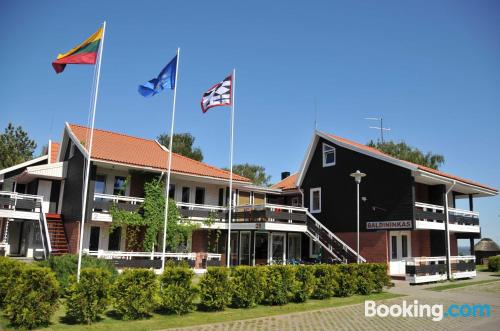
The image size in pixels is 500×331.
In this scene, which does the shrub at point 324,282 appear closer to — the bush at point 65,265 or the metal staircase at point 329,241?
the bush at point 65,265

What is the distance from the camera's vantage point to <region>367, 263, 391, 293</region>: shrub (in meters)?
18.1

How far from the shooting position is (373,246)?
→ 25438 millimetres

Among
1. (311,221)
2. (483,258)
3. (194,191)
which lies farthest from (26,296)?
(483,258)

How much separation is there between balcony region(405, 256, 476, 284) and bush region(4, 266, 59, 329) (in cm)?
1807

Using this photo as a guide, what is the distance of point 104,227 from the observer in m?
24.3

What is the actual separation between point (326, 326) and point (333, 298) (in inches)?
195

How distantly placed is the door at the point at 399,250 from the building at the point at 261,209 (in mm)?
65

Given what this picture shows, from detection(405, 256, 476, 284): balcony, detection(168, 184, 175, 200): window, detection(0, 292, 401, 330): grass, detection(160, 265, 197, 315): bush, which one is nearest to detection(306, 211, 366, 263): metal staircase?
detection(405, 256, 476, 284): balcony

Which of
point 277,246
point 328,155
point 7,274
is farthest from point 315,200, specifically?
point 7,274

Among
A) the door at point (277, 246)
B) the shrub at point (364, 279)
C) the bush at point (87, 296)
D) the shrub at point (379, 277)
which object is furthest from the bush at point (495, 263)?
the bush at point (87, 296)

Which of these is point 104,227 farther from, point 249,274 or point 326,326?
point 326,326

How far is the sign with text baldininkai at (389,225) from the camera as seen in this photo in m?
24.2

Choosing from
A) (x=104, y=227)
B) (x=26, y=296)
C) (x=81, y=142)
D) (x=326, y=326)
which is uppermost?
(x=81, y=142)

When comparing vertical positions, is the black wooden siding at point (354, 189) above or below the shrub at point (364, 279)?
above
